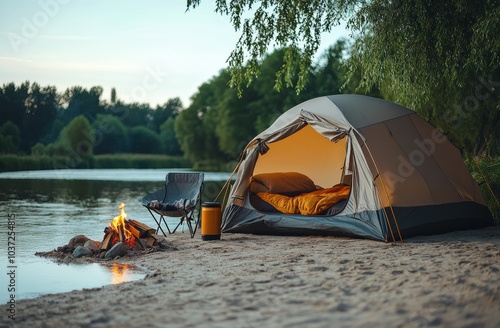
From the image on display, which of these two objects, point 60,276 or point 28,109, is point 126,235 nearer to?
point 60,276

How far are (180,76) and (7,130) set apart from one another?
28802 mm

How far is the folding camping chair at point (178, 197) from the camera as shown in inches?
381

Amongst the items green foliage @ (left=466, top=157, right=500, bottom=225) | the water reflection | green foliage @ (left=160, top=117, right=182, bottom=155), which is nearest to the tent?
green foliage @ (left=466, top=157, right=500, bottom=225)

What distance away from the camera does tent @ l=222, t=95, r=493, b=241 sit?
8867mm

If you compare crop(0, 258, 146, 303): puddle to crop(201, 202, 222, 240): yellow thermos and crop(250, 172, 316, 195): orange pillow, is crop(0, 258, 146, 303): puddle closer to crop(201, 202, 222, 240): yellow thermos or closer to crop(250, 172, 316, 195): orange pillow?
crop(201, 202, 222, 240): yellow thermos

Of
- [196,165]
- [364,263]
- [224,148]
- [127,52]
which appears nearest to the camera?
[364,263]

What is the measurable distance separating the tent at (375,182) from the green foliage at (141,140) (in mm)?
66660

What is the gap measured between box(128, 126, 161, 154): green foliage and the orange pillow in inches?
2605

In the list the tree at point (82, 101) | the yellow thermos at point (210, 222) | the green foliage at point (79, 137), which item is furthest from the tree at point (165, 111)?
the yellow thermos at point (210, 222)

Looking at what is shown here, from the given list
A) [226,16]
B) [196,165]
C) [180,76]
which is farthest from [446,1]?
[196,165]

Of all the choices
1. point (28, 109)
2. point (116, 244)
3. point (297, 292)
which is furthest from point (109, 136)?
point (297, 292)

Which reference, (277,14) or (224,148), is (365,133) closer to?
(277,14)

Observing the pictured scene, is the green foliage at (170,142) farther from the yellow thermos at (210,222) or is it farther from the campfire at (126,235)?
the campfire at (126,235)

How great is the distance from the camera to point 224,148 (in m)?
50.6
